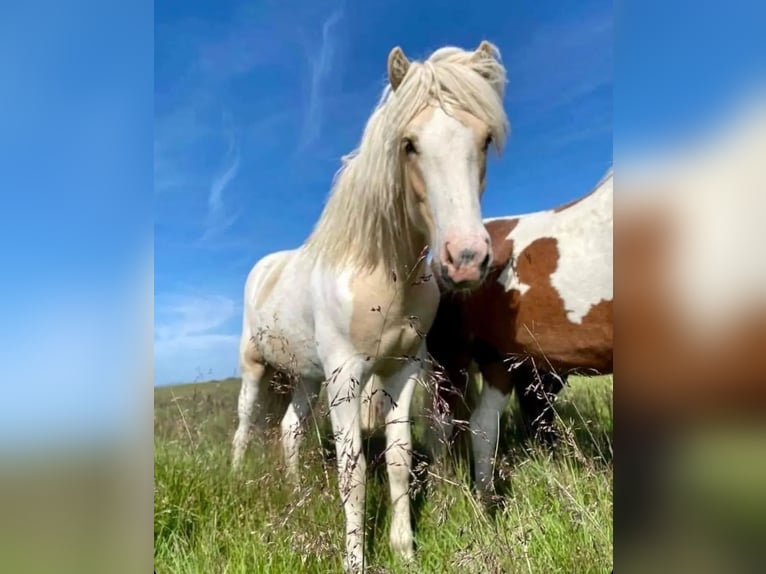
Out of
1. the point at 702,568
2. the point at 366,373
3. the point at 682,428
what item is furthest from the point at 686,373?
the point at 366,373

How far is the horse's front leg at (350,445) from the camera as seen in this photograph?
1434 millimetres

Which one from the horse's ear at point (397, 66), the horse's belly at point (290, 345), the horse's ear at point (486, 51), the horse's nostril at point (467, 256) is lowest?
the horse's belly at point (290, 345)

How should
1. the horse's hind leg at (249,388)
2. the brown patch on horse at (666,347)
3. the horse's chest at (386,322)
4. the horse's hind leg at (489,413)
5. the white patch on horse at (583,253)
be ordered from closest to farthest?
the brown patch on horse at (666,347)
the horse's chest at (386,322)
the white patch on horse at (583,253)
the horse's hind leg at (489,413)
the horse's hind leg at (249,388)

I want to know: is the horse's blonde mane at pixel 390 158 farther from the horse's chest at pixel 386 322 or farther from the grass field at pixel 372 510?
the grass field at pixel 372 510

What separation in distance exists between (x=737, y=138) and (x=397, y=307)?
4.13 ft

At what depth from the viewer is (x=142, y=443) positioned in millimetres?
1025

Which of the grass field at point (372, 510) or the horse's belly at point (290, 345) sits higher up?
the horse's belly at point (290, 345)

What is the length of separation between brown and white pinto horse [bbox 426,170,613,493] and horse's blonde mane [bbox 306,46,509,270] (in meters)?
0.51

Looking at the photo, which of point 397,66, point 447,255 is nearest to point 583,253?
point 447,255

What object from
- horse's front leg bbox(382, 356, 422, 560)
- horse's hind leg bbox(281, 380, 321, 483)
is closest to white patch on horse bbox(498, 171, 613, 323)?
horse's front leg bbox(382, 356, 422, 560)

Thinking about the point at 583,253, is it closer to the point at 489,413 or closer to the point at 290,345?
the point at 489,413

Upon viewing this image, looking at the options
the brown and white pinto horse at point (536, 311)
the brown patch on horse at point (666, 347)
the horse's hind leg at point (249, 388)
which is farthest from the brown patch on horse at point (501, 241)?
the brown patch on horse at point (666, 347)

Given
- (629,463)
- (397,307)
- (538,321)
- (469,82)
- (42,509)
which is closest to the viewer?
(629,463)

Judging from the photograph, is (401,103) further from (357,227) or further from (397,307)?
(397,307)
